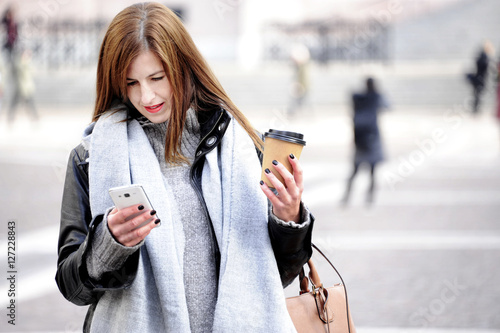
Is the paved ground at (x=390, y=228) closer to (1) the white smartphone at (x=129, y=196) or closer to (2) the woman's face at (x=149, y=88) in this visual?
(2) the woman's face at (x=149, y=88)

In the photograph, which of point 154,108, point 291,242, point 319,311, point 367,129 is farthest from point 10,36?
point 291,242

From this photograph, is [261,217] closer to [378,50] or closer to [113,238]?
[113,238]

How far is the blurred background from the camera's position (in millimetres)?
5188

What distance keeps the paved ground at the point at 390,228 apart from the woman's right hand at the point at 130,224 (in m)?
3.12

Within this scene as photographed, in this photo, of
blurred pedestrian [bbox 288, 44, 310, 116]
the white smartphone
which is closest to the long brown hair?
the white smartphone

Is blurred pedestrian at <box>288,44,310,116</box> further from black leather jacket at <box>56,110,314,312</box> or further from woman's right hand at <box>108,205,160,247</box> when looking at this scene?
woman's right hand at <box>108,205,160,247</box>

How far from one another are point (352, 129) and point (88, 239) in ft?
22.9

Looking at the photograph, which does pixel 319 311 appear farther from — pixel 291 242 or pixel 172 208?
pixel 172 208

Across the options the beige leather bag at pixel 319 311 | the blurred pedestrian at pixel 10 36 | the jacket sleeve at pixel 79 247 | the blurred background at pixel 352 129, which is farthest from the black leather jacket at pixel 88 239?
the blurred pedestrian at pixel 10 36

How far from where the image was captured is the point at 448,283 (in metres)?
5.31

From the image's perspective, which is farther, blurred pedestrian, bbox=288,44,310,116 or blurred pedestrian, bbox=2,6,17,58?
blurred pedestrian, bbox=288,44,310,116

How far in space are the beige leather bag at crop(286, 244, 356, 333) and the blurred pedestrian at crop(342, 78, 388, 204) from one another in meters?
6.14

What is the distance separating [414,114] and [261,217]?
16.5 meters

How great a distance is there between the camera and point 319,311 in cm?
190
